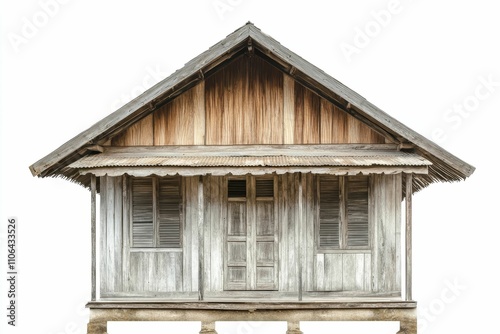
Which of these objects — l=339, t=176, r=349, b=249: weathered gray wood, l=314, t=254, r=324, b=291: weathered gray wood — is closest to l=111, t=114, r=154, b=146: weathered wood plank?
l=339, t=176, r=349, b=249: weathered gray wood

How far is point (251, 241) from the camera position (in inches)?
632

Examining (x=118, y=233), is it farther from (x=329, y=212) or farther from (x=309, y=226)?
(x=329, y=212)

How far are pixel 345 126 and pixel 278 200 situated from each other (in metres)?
2.10

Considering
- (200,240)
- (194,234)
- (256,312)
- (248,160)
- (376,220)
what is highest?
(248,160)

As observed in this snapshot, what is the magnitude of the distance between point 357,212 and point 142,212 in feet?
14.6

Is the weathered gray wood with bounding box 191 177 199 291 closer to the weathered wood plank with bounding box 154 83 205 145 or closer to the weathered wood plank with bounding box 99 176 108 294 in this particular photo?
the weathered wood plank with bounding box 154 83 205 145

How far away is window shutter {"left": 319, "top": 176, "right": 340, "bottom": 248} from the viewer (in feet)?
52.6

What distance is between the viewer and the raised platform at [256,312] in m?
15.3

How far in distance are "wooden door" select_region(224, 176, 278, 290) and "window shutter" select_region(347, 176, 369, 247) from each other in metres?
1.53

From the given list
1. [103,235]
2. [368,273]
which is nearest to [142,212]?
[103,235]

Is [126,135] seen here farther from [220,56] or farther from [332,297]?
[332,297]

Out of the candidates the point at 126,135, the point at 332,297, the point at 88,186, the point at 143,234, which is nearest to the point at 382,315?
the point at 332,297

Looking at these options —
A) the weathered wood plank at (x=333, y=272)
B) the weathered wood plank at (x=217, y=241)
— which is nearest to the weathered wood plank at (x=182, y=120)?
the weathered wood plank at (x=217, y=241)

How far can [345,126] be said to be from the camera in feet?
53.6
